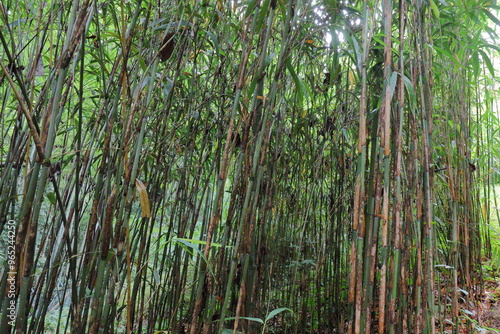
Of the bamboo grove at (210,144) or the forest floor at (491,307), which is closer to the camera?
the bamboo grove at (210,144)

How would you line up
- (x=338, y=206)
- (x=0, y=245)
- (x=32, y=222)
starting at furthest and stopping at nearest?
(x=0, y=245) → (x=338, y=206) → (x=32, y=222)

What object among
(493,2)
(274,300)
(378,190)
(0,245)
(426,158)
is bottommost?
(274,300)

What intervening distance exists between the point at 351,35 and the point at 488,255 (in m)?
2.55

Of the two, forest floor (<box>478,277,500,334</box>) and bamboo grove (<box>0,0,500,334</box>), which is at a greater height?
bamboo grove (<box>0,0,500,334</box>)

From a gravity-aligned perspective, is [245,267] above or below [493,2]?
below

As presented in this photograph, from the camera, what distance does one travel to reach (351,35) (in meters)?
1.04

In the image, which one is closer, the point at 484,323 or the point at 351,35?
the point at 351,35

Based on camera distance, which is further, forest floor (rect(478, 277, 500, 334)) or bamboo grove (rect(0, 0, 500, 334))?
forest floor (rect(478, 277, 500, 334))

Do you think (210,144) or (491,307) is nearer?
(210,144)

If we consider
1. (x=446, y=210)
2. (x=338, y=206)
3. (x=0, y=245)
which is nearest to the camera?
(x=338, y=206)

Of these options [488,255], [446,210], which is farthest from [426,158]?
[488,255]

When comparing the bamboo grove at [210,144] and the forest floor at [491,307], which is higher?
the bamboo grove at [210,144]

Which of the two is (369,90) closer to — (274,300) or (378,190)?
(378,190)

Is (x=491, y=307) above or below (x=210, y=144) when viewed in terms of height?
below
